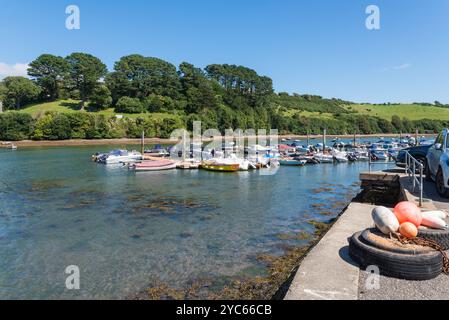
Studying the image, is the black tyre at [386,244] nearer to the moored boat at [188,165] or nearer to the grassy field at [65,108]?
the moored boat at [188,165]

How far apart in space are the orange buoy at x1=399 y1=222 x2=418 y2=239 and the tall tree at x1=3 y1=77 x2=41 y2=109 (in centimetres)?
13497

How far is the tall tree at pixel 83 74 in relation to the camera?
405ft

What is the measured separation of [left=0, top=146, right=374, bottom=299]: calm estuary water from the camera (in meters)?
11.6

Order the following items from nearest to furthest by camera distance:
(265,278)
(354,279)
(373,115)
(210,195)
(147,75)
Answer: (354,279) → (265,278) → (210,195) → (147,75) → (373,115)

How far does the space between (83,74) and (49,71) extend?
519 inches

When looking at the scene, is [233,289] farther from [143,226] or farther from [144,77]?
[144,77]

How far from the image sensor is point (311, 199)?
25.5m

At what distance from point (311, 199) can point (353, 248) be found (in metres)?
18.5

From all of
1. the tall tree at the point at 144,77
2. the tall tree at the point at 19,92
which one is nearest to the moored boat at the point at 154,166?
the tall tree at the point at 144,77

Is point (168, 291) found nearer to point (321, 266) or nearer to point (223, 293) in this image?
Answer: point (223, 293)

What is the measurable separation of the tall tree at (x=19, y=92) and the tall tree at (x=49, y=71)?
3.69 meters

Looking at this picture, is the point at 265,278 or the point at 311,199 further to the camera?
the point at 311,199
